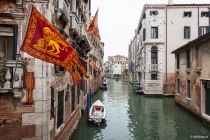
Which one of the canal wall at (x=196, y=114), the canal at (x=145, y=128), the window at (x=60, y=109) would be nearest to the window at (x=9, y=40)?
the window at (x=60, y=109)

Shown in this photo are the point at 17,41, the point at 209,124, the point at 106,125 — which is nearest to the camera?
the point at 17,41

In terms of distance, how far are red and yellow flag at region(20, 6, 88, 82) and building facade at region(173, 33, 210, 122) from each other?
1003cm

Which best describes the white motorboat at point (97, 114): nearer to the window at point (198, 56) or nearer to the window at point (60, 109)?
the window at point (60, 109)

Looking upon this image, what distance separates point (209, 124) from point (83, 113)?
31.4ft

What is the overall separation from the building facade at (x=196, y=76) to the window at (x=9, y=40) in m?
11.2

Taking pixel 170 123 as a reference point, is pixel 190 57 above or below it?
above

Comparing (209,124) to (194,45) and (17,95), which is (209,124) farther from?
(17,95)

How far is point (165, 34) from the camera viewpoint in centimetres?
2753

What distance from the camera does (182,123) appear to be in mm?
13383

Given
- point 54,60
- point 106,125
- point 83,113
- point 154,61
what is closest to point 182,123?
point 106,125

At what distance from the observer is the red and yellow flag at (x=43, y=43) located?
4.89 metres

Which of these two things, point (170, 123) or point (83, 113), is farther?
point (83, 113)

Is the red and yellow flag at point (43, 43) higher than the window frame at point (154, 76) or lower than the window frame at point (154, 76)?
higher

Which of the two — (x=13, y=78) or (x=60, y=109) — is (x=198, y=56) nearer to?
(x=60, y=109)
